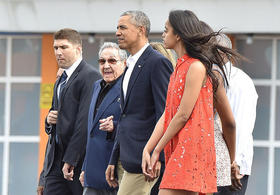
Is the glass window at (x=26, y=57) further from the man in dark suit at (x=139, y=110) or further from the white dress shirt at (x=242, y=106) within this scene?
the white dress shirt at (x=242, y=106)

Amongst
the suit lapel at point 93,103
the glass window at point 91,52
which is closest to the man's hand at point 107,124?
the suit lapel at point 93,103

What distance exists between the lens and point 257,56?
39.4ft

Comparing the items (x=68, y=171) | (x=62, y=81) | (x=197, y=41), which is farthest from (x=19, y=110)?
(x=197, y=41)

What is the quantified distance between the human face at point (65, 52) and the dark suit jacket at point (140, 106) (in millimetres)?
1407

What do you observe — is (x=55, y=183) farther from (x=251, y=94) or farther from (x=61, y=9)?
(x=61, y=9)

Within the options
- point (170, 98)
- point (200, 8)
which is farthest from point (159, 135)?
point (200, 8)

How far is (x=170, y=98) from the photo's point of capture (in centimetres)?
524

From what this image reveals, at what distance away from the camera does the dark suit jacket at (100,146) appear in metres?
6.85

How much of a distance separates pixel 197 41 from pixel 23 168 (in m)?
7.87

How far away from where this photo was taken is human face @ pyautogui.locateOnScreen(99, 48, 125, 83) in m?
7.01

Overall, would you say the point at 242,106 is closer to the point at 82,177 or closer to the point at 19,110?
the point at 82,177

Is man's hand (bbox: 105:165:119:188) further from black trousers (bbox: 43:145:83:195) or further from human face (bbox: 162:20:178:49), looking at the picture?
human face (bbox: 162:20:178:49)

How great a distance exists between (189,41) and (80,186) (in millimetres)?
2440

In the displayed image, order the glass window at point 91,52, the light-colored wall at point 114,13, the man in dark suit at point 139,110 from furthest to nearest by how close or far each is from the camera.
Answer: the glass window at point 91,52, the light-colored wall at point 114,13, the man in dark suit at point 139,110
